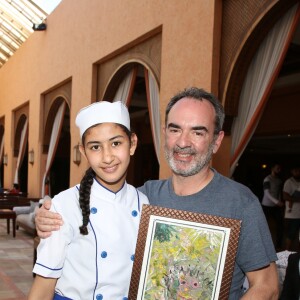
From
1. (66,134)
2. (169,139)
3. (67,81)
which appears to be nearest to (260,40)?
(169,139)

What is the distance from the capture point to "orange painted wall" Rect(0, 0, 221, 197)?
542 cm

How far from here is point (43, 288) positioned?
1.54 m

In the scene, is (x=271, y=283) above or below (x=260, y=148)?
below

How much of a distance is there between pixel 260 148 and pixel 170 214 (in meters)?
14.6

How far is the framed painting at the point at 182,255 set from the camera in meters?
1.46

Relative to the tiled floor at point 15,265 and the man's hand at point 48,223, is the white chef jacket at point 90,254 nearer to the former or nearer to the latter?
the man's hand at point 48,223

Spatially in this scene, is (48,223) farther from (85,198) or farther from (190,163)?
(190,163)

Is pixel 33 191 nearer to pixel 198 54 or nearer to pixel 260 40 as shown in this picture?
pixel 198 54

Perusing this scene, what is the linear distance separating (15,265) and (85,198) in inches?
227

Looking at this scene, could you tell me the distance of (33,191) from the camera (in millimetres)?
12656

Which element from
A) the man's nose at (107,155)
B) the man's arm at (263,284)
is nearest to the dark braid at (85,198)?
the man's nose at (107,155)

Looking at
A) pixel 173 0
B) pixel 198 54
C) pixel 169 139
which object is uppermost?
pixel 173 0

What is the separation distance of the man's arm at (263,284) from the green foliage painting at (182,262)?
151 millimetres

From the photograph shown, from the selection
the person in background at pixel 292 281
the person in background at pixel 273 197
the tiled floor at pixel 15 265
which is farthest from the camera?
the person in background at pixel 273 197
